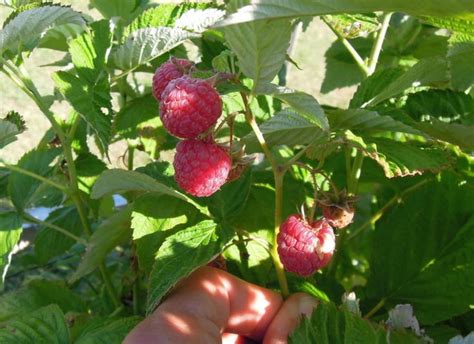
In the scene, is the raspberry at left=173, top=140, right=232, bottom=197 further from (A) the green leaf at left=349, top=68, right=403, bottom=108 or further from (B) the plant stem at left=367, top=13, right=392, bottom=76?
(B) the plant stem at left=367, top=13, right=392, bottom=76

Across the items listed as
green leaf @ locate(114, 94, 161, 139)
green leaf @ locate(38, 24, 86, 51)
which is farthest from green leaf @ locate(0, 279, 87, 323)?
green leaf @ locate(38, 24, 86, 51)

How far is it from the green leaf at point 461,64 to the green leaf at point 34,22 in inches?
14.4

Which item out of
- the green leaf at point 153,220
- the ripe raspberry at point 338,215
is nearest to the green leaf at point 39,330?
the green leaf at point 153,220

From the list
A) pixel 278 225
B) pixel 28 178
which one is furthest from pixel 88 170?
pixel 278 225

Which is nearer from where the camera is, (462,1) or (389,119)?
(462,1)

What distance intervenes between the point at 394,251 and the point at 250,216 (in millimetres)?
213

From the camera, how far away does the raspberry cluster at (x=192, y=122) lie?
21.7 inches

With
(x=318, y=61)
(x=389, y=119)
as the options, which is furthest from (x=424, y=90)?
(x=318, y=61)

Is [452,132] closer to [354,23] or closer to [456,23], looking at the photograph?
[456,23]

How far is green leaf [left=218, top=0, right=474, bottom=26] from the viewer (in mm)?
441

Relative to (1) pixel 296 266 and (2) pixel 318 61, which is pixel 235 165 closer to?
(1) pixel 296 266

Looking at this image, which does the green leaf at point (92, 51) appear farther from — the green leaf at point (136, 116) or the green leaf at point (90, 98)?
the green leaf at point (136, 116)

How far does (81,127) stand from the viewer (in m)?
1.05

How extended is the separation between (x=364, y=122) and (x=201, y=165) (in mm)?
159
